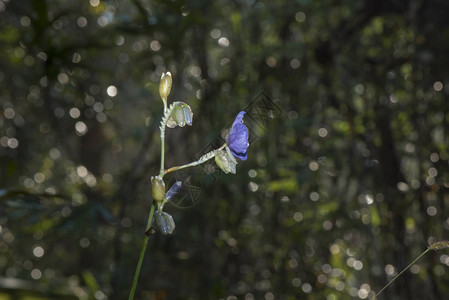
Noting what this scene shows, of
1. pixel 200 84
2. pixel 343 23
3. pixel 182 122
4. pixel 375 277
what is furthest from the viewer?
pixel 200 84

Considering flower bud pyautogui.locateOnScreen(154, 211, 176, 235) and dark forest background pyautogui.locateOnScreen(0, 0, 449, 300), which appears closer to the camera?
flower bud pyautogui.locateOnScreen(154, 211, 176, 235)

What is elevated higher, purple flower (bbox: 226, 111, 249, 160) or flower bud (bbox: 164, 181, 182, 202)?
purple flower (bbox: 226, 111, 249, 160)

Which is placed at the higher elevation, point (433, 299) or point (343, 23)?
point (343, 23)

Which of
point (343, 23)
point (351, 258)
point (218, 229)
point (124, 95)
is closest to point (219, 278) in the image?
point (218, 229)

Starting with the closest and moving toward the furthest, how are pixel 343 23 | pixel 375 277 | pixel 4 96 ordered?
1. pixel 375 277
2. pixel 343 23
3. pixel 4 96

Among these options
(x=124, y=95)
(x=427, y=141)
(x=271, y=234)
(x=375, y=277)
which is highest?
(x=427, y=141)

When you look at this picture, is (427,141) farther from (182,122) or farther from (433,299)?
(182,122)

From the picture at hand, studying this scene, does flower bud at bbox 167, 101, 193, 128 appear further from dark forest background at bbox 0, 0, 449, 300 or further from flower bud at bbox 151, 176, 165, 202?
dark forest background at bbox 0, 0, 449, 300

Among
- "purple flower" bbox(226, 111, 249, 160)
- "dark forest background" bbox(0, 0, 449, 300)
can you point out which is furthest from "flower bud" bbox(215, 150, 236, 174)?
"dark forest background" bbox(0, 0, 449, 300)
